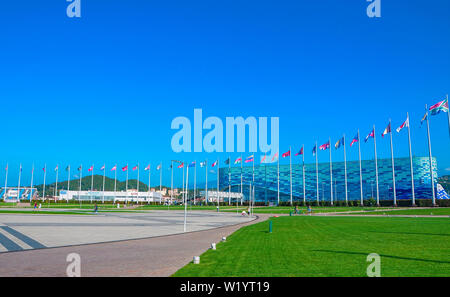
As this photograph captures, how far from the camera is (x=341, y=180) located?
504 ft

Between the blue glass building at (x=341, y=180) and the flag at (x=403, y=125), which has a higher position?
the flag at (x=403, y=125)

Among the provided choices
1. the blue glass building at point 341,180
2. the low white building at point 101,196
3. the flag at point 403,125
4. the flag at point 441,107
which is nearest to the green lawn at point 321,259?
the flag at point 441,107

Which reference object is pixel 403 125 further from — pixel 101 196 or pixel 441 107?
pixel 101 196

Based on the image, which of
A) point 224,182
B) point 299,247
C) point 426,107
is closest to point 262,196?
point 224,182

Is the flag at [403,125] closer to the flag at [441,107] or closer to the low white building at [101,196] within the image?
the flag at [441,107]

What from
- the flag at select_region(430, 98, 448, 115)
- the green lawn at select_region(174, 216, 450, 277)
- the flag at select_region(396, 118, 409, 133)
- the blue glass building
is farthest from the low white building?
the green lawn at select_region(174, 216, 450, 277)

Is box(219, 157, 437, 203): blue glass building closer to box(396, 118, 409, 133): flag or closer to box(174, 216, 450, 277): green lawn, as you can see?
box(396, 118, 409, 133): flag

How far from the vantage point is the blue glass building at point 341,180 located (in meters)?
136

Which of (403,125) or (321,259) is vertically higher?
(403,125)

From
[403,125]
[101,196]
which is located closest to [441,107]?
[403,125]

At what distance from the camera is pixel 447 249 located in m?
14.9

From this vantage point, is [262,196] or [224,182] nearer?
[262,196]
